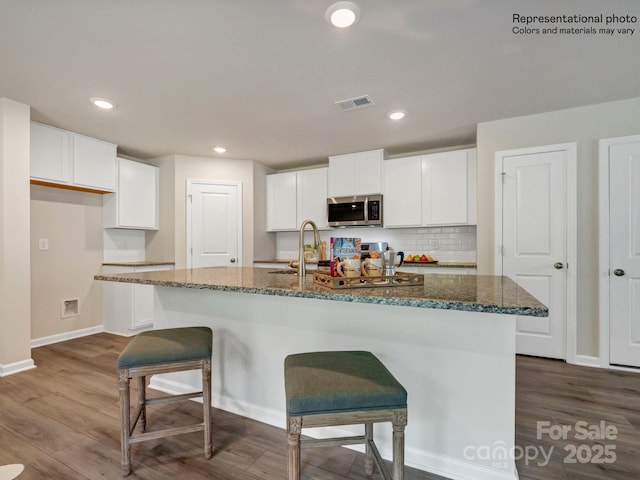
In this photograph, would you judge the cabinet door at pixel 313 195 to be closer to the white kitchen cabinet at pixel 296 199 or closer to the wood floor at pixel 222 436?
the white kitchen cabinet at pixel 296 199

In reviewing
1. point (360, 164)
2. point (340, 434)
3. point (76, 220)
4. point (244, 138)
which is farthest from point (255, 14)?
point (76, 220)

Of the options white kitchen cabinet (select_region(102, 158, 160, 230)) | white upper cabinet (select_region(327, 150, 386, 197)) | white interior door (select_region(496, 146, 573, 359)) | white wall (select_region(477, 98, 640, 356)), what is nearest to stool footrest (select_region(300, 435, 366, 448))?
white interior door (select_region(496, 146, 573, 359))

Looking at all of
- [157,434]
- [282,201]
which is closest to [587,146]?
[282,201]

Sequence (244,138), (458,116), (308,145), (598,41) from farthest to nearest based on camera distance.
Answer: (308,145) < (244,138) < (458,116) < (598,41)

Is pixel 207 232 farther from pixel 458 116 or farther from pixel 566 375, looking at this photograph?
pixel 566 375

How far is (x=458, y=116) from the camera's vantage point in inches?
116

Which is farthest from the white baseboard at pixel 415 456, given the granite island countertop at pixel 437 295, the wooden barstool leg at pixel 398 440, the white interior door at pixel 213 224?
the white interior door at pixel 213 224

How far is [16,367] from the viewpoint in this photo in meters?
2.62

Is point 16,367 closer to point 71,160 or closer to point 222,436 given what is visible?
point 71,160

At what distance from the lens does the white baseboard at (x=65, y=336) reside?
A: 332 cm

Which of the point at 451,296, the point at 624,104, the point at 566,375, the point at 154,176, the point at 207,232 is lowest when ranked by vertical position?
the point at 566,375

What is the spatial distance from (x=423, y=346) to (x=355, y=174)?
9.75 feet

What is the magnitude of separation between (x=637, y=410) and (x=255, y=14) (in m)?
3.38

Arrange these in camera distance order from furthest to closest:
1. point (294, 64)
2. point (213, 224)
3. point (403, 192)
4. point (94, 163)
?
point (213, 224)
point (403, 192)
point (94, 163)
point (294, 64)
